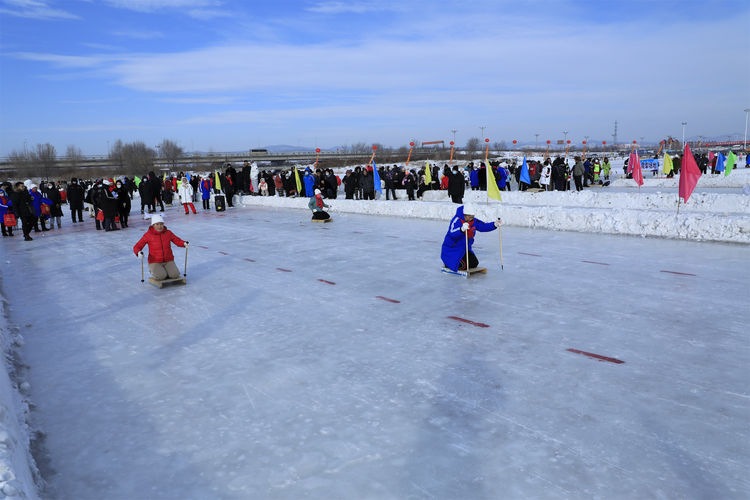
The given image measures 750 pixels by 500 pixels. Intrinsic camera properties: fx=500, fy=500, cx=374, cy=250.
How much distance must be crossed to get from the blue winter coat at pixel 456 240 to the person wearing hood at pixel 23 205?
11622 millimetres

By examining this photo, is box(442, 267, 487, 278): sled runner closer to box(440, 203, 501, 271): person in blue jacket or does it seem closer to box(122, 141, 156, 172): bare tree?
box(440, 203, 501, 271): person in blue jacket

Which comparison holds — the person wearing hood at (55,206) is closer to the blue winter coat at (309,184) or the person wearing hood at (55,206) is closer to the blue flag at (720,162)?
the blue winter coat at (309,184)

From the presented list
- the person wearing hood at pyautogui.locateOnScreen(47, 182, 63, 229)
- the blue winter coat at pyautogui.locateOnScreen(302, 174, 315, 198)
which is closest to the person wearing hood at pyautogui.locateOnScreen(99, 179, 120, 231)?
the person wearing hood at pyautogui.locateOnScreen(47, 182, 63, 229)

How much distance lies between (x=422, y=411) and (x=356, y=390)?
0.64 metres

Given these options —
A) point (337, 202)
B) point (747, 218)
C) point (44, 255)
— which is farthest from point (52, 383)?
point (337, 202)

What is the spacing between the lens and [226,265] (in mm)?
9781

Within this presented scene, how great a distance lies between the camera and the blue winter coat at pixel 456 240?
8117 mm

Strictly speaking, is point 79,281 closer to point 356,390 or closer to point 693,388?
point 356,390

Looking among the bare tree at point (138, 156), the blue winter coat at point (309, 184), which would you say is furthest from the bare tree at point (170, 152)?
the blue winter coat at point (309, 184)

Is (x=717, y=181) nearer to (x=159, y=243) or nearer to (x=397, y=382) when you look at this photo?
(x=159, y=243)

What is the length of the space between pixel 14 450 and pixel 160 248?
18.5 ft

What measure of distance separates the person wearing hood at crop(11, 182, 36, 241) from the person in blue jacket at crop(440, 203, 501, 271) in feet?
38.2

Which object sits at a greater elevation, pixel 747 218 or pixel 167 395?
pixel 747 218

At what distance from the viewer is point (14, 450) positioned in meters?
2.84
